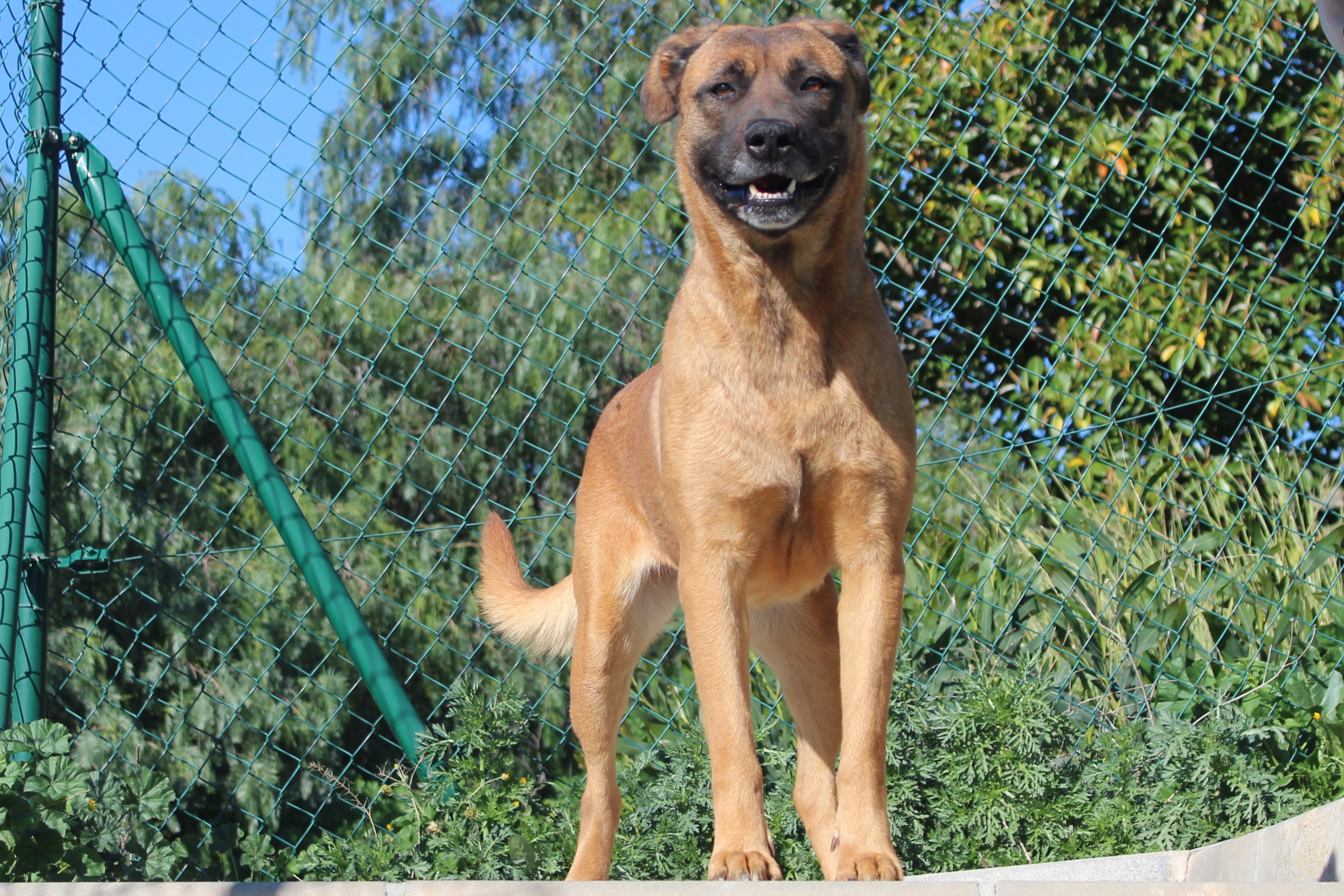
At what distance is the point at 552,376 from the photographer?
384 cm

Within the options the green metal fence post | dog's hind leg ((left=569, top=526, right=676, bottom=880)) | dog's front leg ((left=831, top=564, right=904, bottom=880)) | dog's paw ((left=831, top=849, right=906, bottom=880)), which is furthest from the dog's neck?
the green metal fence post

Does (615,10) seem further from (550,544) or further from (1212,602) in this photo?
(1212,602)

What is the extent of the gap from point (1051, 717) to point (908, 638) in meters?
0.52

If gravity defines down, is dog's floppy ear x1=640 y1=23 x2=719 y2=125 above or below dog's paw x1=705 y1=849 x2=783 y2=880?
above

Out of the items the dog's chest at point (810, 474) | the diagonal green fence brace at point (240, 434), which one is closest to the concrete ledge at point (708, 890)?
the dog's chest at point (810, 474)

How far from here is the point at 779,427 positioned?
97.3 inches

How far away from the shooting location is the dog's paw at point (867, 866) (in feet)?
7.11

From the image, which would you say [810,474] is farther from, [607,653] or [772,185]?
[607,653]

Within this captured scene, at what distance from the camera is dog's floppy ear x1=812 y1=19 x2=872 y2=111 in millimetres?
2814

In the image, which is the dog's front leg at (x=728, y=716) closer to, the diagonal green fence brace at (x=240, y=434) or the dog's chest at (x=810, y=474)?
the dog's chest at (x=810, y=474)

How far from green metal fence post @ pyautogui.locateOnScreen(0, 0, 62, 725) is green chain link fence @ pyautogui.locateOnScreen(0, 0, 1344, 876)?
0.4 inches

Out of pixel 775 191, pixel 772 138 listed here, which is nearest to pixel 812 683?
pixel 775 191

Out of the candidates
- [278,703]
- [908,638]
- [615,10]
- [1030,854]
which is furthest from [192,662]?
[615,10]

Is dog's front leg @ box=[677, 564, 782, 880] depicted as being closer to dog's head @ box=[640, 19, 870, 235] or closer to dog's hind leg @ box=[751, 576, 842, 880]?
dog's hind leg @ box=[751, 576, 842, 880]
